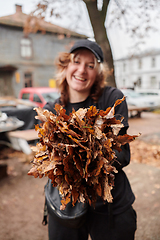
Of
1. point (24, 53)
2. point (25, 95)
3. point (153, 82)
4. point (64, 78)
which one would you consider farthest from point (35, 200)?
point (153, 82)

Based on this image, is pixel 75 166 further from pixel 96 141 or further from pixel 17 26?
pixel 17 26

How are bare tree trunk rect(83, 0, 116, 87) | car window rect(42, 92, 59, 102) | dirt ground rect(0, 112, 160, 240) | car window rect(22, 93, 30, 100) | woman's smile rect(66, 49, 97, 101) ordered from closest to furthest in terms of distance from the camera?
woman's smile rect(66, 49, 97, 101) < dirt ground rect(0, 112, 160, 240) < bare tree trunk rect(83, 0, 116, 87) < car window rect(42, 92, 59, 102) < car window rect(22, 93, 30, 100)

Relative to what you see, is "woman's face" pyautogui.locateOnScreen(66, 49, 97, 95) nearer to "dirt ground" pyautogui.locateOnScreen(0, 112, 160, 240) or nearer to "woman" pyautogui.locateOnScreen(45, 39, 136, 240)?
"woman" pyautogui.locateOnScreen(45, 39, 136, 240)

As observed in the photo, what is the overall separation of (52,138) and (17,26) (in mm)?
18323

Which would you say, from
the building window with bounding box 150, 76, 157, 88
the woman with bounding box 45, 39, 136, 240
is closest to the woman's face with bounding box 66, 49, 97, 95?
→ the woman with bounding box 45, 39, 136, 240

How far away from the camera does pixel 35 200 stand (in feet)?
10.4

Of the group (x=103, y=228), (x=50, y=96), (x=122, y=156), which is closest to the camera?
(x=122, y=156)

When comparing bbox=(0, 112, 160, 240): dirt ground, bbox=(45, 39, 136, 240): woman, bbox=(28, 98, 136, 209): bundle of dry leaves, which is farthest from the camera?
bbox=(0, 112, 160, 240): dirt ground

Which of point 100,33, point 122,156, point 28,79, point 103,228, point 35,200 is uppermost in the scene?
point 100,33

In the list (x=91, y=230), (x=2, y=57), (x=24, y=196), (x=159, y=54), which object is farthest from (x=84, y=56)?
(x=159, y=54)

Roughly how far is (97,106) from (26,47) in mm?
18486

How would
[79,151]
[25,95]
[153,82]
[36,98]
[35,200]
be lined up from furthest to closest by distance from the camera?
[153,82] → [25,95] → [36,98] → [35,200] → [79,151]

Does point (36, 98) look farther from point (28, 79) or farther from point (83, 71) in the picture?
point (28, 79)

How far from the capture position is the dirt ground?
2.47 metres
